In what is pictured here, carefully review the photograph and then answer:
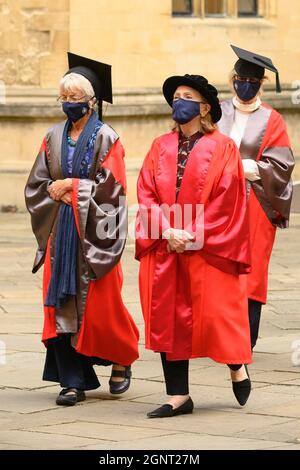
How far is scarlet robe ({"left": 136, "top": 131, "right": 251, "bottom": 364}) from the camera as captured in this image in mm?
8383

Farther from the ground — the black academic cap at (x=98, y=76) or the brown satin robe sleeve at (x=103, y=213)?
the black academic cap at (x=98, y=76)

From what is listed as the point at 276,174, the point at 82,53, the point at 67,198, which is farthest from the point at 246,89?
the point at 82,53

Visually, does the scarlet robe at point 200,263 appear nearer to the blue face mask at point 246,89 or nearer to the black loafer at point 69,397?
the black loafer at point 69,397

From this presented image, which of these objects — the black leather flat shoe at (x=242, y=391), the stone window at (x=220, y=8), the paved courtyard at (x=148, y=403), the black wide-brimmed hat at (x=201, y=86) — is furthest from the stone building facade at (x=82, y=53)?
the black leather flat shoe at (x=242, y=391)

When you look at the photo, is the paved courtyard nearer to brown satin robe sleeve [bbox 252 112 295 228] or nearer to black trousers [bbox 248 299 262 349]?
black trousers [bbox 248 299 262 349]

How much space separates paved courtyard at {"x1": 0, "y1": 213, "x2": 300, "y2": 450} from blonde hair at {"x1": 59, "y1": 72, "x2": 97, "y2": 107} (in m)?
1.62

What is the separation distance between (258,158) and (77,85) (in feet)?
5.19

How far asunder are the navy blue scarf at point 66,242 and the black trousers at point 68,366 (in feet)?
0.76

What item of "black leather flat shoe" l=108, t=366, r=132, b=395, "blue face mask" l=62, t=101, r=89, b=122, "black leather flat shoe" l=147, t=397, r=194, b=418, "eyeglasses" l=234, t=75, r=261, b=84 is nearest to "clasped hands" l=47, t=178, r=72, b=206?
"blue face mask" l=62, t=101, r=89, b=122

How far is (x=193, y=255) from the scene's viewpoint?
27.6 feet

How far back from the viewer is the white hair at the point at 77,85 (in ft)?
29.0

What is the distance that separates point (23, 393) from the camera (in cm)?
904
